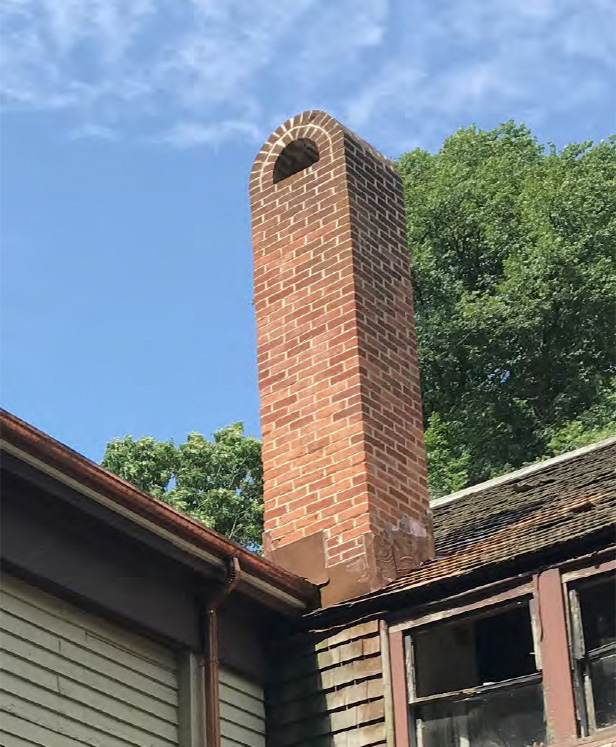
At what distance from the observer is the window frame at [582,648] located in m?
8.16

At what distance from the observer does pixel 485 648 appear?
951cm

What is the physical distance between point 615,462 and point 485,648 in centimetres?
250

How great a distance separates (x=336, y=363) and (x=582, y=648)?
315 cm

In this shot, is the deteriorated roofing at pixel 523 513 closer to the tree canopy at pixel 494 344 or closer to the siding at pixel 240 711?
the siding at pixel 240 711

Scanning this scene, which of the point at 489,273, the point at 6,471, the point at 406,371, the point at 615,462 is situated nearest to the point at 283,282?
the point at 406,371

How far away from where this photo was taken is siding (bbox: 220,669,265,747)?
9062 mm

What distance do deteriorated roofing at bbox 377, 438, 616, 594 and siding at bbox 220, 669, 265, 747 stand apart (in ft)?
3.58

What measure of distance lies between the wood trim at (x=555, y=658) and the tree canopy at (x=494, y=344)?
613 inches

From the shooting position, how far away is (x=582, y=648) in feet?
27.4

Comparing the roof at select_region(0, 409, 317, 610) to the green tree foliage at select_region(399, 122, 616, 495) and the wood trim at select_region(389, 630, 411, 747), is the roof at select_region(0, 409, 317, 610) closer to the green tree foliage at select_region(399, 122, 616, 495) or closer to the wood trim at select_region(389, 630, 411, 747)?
Answer: the wood trim at select_region(389, 630, 411, 747)

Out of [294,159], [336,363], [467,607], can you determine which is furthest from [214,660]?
[294,159]

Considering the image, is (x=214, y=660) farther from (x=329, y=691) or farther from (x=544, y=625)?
(x=544, y=625)

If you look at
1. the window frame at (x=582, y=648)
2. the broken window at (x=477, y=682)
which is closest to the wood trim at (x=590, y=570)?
the window frame at (x=582, y=648)

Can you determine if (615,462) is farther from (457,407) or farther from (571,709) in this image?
(457,407)
